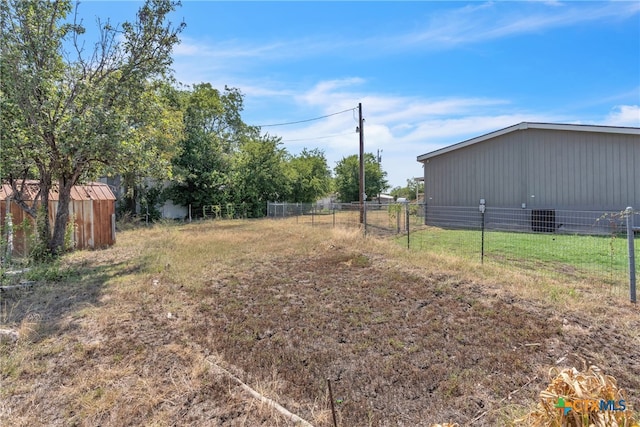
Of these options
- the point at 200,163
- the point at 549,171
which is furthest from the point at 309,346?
the point at 200,163

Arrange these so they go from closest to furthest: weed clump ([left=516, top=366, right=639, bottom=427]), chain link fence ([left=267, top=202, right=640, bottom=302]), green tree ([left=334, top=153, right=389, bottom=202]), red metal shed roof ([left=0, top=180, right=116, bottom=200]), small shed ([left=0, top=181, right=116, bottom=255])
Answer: weed clump ([left=516, top=366, right=639, bottom=427]), chain link fence ([left=267, top=202, right=640, bottom=302]), small shed ([left=0, top=181, right=116, bottom=255]), red metal shed roof ([left=0, top=180, right=116, bottom=200]), green tree ([left=334, top=153, right=389, bottom=202])

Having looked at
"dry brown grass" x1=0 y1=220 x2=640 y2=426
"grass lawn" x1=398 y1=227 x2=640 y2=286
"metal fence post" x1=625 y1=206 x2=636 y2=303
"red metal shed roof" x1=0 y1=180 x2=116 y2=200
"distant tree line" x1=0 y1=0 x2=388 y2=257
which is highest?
"distant tree line" x1=0 y1=0 x2=388 y2=257

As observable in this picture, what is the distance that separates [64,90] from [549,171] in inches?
570

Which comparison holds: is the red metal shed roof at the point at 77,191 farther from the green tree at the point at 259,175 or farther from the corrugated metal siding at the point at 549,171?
the corrugated metal siding at the point at 549,171

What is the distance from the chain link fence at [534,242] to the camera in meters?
5.16

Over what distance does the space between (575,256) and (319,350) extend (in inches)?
254

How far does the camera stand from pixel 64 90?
273 inches

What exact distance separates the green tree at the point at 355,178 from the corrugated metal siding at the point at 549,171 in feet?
66.9

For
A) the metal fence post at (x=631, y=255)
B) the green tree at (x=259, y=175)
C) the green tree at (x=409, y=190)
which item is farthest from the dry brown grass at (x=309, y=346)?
the green tree at (x=409, y=190)

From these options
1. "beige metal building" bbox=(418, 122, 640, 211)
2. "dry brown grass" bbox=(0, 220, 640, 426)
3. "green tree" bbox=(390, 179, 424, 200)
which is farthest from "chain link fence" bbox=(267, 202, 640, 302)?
"green tree" bbox=(390, 179, 424, 200)

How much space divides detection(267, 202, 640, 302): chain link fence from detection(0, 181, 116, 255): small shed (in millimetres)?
7530

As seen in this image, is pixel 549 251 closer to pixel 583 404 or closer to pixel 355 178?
pixel 583 404

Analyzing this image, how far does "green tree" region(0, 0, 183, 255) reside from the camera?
6.12 meters

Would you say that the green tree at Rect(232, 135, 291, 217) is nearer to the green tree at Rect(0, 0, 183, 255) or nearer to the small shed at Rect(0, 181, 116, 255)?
the small shed at Rect(0, 181, 116, 255)
